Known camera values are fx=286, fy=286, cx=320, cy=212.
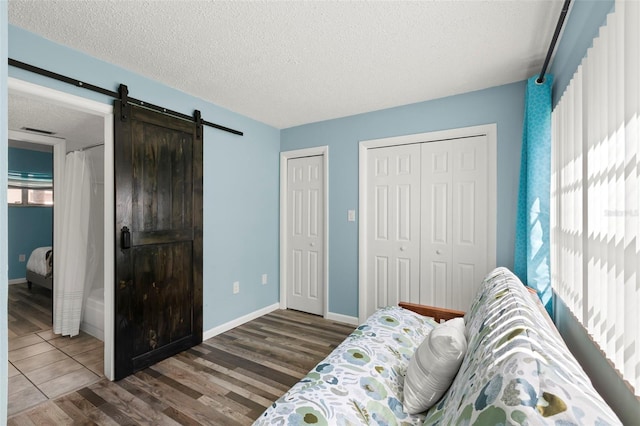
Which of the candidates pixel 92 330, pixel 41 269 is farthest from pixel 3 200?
pixel 41 269

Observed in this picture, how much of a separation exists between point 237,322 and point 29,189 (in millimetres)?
5113

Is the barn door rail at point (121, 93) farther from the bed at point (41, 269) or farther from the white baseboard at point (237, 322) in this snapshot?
the bed at point (41, 269)

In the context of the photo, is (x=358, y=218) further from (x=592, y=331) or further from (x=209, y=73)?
Result: (x=592, y=331)

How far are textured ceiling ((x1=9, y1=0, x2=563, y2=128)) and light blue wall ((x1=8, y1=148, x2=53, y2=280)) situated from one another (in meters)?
4.83

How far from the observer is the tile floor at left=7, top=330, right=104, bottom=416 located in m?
2.14

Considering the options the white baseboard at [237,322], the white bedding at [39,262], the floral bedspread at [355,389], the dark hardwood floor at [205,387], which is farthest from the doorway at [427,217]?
the white bedding at [39,262]

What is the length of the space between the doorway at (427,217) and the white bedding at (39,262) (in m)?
4.93

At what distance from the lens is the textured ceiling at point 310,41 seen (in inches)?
65.9

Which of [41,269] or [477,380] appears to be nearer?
[477,380]

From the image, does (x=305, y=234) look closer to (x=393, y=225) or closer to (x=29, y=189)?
(x=393, y=225)

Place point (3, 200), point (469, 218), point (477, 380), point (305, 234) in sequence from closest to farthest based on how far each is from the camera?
point (3, 200), point (477, 380), point (469, 218), point (305, 234)

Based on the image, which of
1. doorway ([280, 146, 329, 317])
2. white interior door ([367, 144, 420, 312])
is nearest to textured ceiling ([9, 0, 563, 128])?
white interior door ([367, 144, 420, 312])

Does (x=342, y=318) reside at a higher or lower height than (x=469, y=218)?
lower

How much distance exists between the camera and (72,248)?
3232 millimetres
